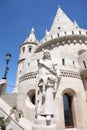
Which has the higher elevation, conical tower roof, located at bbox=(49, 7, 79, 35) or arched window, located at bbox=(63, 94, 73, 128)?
conical tower roof, located at bbox=(49, 7, 79, 35)

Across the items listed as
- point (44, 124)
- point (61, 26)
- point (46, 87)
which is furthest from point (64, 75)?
point (61, 26)

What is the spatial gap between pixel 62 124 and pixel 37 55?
23.2ft

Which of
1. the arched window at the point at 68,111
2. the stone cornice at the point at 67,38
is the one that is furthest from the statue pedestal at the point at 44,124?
the stone cornice at the point at 67,38

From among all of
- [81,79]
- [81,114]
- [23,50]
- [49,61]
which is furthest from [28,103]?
[23,50]

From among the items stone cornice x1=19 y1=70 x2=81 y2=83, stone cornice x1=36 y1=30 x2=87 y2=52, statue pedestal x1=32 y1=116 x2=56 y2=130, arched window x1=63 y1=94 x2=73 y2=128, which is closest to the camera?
statue pedestal x1=32 y1=116 x2=56 y2=130

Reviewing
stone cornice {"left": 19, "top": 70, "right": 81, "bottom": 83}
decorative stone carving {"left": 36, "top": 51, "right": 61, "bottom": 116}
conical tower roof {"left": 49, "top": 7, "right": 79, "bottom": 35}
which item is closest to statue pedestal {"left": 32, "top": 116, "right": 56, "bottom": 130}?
decorative stone carving {"left": 36, "top": 51, "right": 61, "bottom": 116}

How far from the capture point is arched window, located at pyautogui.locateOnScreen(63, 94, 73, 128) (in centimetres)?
1143

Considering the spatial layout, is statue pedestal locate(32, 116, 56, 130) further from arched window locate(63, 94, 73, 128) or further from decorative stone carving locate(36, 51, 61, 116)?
arched window locate(63, 94, 73, 128)

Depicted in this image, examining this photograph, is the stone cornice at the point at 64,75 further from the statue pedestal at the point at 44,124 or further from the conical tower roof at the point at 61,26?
the conical tower roof at the point at 61,26

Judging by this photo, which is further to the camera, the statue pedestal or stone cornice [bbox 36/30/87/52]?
stone cornice [bbox 36/30/87/52]

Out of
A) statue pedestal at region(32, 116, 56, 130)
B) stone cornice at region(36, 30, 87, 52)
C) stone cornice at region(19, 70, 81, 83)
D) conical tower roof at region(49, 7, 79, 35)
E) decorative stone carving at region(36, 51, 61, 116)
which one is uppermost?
conical tower roof at region(49, 7, 79, 35)

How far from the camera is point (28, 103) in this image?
481 inches

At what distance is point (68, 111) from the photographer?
1197 cm

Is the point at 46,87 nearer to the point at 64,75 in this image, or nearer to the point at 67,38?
the point at 64,75
